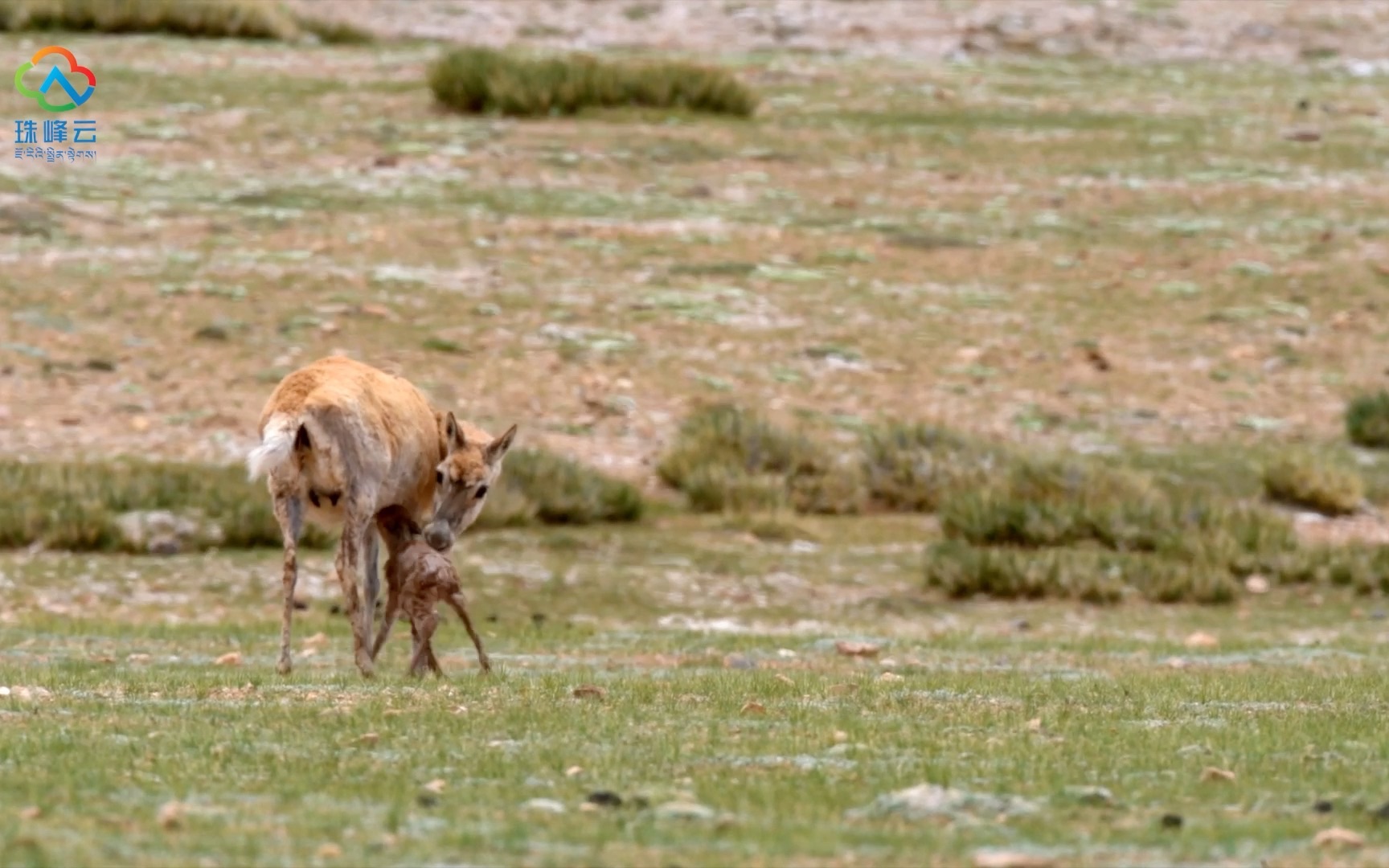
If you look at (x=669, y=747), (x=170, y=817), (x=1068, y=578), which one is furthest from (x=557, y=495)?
(x=170, y=817)

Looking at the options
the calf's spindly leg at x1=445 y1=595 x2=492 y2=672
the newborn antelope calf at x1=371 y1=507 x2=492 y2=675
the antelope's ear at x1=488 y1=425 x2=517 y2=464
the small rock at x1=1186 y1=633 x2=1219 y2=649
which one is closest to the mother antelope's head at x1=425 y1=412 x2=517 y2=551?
the antelope's ear at x1=488 y1=425 x2=517 y2=464

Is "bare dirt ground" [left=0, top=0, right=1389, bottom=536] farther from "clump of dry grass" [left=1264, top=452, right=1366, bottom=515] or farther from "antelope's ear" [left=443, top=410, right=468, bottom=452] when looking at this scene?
"antelope's ear" [left=443, top=410, right=468, bottom=452]

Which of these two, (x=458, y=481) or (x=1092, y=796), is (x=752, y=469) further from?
(x=1092, y=796)

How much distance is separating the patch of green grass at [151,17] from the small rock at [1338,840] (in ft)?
109

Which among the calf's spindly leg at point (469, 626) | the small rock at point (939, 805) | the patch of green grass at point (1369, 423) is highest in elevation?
the small rock at point (939, 805)

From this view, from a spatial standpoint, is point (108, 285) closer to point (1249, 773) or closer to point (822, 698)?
point (822, 698)

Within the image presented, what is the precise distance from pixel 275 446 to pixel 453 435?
1.80 m

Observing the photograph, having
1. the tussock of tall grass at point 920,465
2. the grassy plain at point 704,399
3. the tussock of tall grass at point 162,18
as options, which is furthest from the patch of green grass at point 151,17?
the tussock of tall grass at point 920,465

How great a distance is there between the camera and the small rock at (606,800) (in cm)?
791

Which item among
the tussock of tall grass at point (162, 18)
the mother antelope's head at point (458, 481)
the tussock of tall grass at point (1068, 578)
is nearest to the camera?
the mother antelope's head at point (458, 481)

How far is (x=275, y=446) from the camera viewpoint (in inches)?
499

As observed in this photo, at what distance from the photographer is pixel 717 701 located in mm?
11281

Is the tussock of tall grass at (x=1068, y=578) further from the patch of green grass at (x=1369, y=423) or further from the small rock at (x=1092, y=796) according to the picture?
the small rock at (x=1092, y=796)

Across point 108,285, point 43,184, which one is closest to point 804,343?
point 108,285
